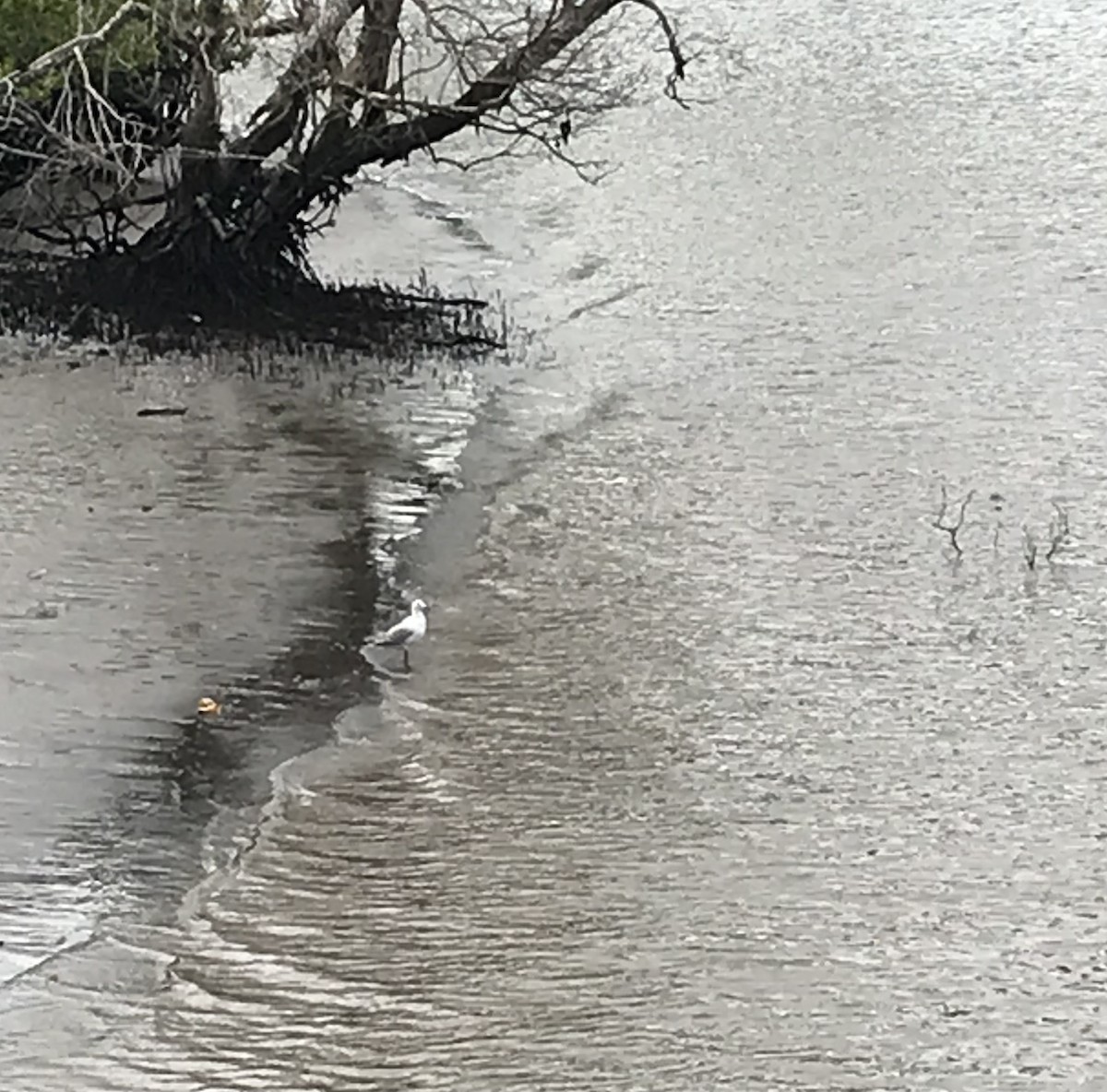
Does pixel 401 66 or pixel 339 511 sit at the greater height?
pixel 401 66

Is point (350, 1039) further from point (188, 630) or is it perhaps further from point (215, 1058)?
point (188, 630)

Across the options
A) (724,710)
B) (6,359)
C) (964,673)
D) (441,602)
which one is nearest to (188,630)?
(441,602)

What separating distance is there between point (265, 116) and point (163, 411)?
2.41 m

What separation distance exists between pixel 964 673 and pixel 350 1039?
3912 millimetres

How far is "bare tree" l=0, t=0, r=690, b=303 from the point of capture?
1353 centimetres

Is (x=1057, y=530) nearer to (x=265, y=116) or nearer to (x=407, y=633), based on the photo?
(x=407, y=633)

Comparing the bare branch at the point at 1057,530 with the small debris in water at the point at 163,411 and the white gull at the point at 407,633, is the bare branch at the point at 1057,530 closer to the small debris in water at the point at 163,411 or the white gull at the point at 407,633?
the white gull at the point at 407,633

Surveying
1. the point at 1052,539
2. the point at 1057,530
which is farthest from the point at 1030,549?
the point at 1057,530

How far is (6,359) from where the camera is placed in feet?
46.2

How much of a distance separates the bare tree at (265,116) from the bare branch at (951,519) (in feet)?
12.0

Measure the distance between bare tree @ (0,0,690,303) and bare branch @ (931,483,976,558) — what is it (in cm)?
365

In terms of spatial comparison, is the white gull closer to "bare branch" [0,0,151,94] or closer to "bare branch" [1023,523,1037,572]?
"bare branch" [1023,523,1037,572]

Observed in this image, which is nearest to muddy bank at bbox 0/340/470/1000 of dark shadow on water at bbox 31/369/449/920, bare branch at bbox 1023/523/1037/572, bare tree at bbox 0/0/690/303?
dark shadow on water at bbox 31/369/449/920

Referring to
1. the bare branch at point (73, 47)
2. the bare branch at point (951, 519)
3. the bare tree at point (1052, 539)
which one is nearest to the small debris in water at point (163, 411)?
the bare branch at point (73, 47)
